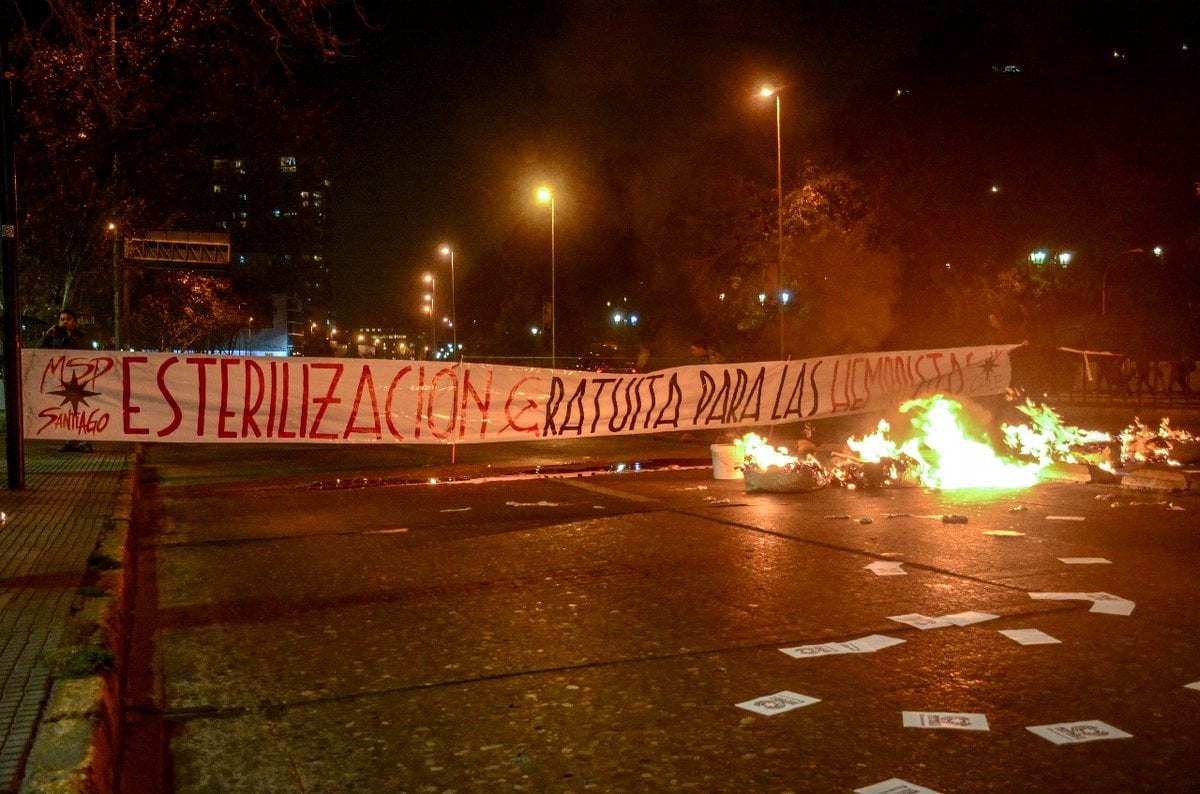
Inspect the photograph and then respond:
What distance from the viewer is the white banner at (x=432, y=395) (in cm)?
1387

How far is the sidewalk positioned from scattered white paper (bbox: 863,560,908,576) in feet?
17.0

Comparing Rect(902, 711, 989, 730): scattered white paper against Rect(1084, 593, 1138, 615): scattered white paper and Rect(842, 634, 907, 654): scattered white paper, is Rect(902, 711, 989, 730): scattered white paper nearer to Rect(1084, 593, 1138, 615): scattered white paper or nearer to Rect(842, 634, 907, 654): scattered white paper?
Rect(842, 634, 907, 654): scattered white paper

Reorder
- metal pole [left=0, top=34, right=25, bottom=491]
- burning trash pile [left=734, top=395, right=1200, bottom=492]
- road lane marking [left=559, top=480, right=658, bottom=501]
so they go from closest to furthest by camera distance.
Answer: metal pole [left=0, top=34, right=25, bottom=491] → road lane marking [left=559, top=480, right=658, bottom=501] → burning trash pile [left=734, top=395, right=1200, bottom=492]

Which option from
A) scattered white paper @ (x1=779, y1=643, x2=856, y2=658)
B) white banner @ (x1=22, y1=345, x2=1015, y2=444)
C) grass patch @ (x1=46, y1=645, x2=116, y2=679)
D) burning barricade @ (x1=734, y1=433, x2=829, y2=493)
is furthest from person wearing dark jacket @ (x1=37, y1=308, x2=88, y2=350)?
scattered white paper @ (x1=779, y1=643, x2=856, y2=658)

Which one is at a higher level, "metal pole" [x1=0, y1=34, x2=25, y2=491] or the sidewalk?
"metal pole" [x1=0, y1=34, x2=25, y2=491]

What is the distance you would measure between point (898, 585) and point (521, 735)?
372 centimetres

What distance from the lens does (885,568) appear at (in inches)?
321

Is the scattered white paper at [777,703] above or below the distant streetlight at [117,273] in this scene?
below

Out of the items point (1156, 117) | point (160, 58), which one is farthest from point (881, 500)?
point (1156, 117)

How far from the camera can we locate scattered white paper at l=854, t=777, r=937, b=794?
13.4 ft

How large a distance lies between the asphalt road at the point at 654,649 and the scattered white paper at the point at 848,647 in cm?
7

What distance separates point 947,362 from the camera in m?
18.1

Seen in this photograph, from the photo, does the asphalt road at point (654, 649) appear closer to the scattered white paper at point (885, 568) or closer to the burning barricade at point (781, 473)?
the scattered white paper at point (885, 568)

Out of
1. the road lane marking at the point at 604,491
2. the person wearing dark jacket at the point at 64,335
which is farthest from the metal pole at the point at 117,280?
the road lane marking at the point at 604,491
